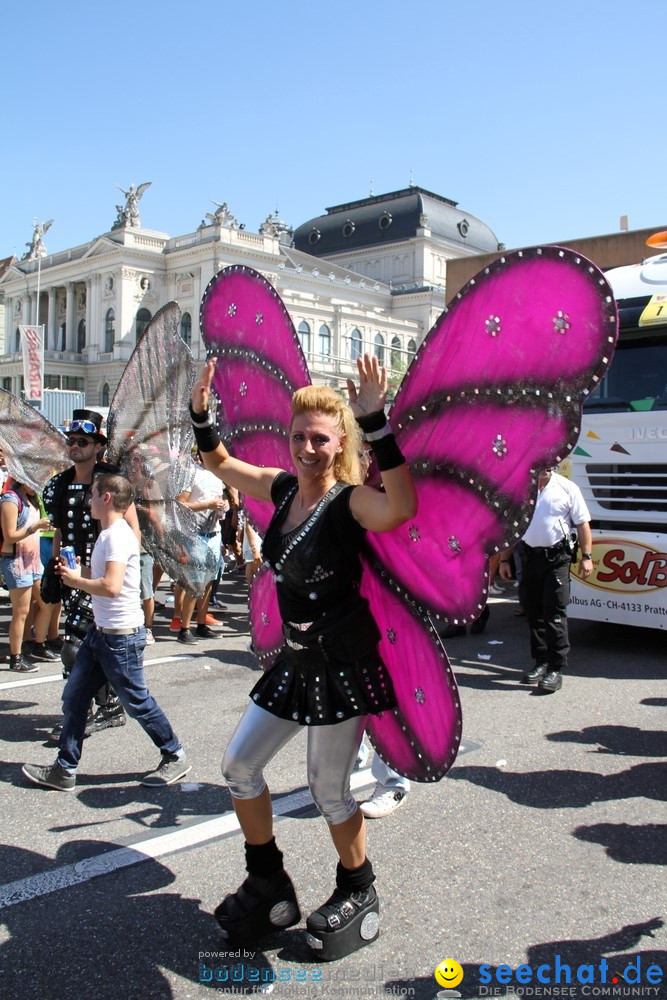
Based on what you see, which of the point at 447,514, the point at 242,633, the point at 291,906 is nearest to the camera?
the point at 447,514

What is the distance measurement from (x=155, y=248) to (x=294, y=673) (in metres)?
72.9

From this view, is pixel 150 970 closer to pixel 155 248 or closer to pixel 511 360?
pixel 511 360

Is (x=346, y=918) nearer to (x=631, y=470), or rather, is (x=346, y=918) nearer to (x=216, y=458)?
(x=216, y=458)

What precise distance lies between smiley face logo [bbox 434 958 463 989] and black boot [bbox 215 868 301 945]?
545mm

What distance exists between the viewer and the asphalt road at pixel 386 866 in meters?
2.74

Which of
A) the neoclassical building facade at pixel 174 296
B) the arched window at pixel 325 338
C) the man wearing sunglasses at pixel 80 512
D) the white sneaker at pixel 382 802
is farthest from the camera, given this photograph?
the arched window at pixel 325 338

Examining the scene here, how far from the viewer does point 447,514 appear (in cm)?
271

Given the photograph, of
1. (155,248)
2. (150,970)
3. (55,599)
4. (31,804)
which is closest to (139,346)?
(55,599)

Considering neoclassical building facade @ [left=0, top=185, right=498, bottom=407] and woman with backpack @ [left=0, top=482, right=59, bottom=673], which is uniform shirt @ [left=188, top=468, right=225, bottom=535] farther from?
neoclassical building facade @ [left=0, top=185, right=498, bottom=407]

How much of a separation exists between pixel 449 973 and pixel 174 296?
239ft

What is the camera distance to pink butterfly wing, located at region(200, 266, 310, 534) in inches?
134

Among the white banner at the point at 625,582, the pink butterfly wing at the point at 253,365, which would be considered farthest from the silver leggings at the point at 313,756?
the white banner at the point at 625,582

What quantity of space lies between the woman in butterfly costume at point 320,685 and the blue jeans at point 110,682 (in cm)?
154

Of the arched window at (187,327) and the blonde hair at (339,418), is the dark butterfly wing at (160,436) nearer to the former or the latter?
the blonde hair at (339,418)
